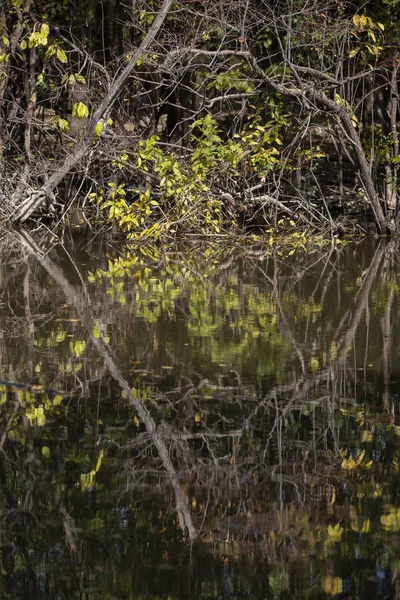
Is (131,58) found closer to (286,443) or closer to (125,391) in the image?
(125,391)

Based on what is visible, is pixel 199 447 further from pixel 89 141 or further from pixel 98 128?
pixel 89 141

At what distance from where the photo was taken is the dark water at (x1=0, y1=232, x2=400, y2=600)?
11.1ft

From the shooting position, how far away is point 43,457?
440 centimetres

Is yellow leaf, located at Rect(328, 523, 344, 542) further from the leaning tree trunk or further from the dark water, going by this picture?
the leaning tree trunk

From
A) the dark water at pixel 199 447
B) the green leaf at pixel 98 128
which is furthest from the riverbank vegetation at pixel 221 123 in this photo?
the dark water at pixel 199 447

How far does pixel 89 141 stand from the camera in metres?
13.8

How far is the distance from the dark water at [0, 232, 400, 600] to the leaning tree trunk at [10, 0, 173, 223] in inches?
210

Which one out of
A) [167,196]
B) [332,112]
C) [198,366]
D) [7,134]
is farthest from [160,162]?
[198,366]

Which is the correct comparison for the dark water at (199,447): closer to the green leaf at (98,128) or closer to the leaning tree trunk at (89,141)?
the green leaf at (98,128)

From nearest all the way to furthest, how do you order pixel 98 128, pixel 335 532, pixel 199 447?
pixel 335 532 < pixel 199 447 < pixel 98 128

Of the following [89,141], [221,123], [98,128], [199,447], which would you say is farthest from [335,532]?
[221,123]

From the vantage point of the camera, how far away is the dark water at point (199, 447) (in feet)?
11.1

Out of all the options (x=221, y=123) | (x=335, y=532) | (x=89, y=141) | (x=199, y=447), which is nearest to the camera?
(x=335, y=532)

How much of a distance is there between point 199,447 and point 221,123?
12454 mm
